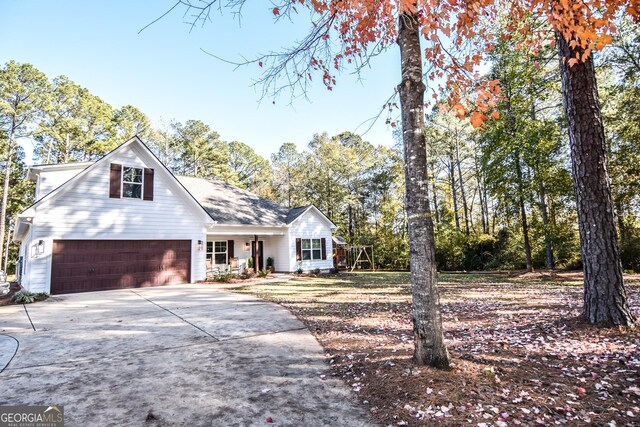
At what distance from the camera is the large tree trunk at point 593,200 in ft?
13.8

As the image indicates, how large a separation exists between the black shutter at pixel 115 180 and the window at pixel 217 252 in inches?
241

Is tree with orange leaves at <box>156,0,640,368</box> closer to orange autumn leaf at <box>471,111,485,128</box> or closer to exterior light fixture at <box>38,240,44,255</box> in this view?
orange autumn leaf at <box>471,111,485,128</box>

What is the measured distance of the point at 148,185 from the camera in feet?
43.2

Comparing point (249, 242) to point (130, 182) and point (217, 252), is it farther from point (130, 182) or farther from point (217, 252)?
point (130, 182)

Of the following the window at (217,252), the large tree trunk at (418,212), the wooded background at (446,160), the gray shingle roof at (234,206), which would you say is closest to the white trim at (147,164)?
the gray shingle roof at (234,206)

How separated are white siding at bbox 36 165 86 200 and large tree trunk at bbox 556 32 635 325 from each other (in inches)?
632

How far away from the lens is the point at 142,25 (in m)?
3.13

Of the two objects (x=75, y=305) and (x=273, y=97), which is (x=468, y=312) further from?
(x=75, y=305)

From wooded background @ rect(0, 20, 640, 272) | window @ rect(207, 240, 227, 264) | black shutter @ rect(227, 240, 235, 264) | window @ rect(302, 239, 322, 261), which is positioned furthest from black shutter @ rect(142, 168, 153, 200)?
wooded background @ rect(0, 20, 640, 272)

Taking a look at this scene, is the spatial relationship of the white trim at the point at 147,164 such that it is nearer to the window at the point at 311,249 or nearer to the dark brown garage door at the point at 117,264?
the dark brown garage door at the point at 117,264

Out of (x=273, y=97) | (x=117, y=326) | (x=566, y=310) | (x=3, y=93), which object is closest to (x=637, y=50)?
(x=566, y=310)

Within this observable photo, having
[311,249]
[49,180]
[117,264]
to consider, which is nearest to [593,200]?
[117,264]

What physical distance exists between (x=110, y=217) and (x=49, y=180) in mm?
3501

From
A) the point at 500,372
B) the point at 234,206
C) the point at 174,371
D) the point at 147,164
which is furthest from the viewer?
the point at 234,206
